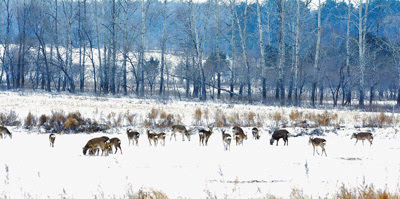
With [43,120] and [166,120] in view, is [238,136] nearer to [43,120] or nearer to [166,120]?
[166,120]

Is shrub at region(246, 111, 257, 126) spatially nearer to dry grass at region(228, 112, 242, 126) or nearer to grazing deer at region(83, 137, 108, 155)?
dry grass at region(228, 112, 242, 126)

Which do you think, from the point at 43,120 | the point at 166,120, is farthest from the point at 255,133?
the point at 43,120

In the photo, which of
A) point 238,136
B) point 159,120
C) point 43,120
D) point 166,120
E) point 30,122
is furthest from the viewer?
point 166,120

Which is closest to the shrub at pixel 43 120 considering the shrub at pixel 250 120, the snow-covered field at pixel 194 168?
the snow-covered field at pixel 194 168

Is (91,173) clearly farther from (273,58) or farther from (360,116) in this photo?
(273,58)

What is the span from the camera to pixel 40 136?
14086mm

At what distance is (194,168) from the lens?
9438 millimetres

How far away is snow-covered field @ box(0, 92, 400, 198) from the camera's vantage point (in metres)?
7.16

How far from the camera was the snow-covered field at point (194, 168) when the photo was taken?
7164mm

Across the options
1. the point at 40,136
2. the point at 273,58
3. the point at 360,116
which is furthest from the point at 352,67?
the point at 40,136

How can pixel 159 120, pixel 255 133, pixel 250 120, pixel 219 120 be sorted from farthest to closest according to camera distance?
pixel 250 120, pixel 219 120, pixel 159 120, pixel 255 133

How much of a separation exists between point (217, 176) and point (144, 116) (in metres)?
9.71

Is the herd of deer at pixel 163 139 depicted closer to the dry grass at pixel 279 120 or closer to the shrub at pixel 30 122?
the shrub at pixel 30 122

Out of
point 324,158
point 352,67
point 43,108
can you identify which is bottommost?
point 324,158
